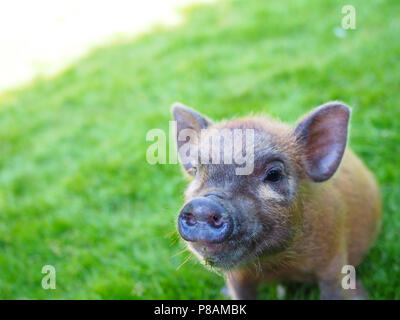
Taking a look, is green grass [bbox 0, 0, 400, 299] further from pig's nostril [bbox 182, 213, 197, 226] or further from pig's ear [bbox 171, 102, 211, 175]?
pig's nostril [bbox 182, 213, 197, 226]

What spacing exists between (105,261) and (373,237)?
2.45 m

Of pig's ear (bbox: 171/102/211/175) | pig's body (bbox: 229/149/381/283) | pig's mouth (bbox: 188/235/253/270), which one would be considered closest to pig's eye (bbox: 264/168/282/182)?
pig's body (bbox: 229/149/381/283)

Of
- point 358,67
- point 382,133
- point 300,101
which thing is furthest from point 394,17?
point 382,133

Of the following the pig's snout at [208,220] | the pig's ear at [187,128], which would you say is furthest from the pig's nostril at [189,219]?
the pig's ear at [187,128]

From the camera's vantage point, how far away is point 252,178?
8.79 feet

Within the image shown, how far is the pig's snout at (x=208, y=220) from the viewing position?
2.31 meters

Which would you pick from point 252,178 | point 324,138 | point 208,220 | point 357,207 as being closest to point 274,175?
point 252,178

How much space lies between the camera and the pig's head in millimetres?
2387

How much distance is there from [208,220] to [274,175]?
0.66m

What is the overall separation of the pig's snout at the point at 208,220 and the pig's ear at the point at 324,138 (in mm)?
974

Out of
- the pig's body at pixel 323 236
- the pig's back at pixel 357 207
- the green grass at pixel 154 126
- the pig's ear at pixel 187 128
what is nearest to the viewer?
the pig's body at pixel 323 236

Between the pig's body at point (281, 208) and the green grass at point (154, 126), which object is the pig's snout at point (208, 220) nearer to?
the pig's body at point (281, 208)

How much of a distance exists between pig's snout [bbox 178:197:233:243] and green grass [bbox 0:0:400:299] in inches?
50.9
